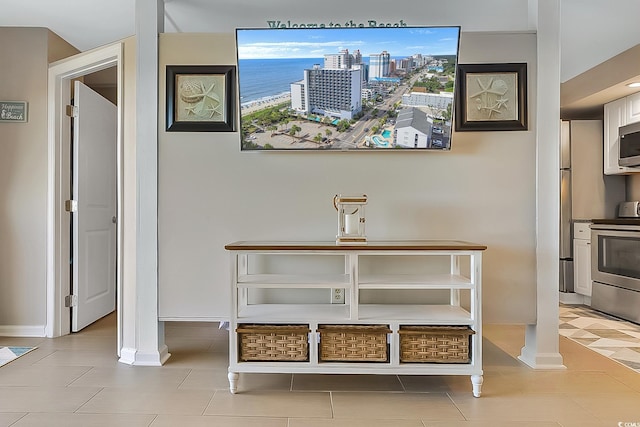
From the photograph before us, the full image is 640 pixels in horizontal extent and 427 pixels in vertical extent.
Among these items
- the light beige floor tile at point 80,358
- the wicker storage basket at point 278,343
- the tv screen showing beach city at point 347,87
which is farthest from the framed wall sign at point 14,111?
the wicker storage basket at point 278,343

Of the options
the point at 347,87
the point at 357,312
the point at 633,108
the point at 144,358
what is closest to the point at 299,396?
the point at 357,312

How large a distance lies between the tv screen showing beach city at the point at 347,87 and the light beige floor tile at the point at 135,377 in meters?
1.39

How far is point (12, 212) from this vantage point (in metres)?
3.54

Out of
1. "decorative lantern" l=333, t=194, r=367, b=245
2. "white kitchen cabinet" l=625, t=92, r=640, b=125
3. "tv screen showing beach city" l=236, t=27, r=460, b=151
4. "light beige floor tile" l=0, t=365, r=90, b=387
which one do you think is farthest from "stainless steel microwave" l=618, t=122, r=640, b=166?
"light beige floor tile" l=0, t=365, r=90, b=387

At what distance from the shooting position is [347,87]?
2.62 meters

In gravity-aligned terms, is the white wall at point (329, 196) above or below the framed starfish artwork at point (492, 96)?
below

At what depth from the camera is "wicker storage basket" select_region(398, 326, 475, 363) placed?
235 cm

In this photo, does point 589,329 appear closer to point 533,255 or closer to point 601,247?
point 601,247

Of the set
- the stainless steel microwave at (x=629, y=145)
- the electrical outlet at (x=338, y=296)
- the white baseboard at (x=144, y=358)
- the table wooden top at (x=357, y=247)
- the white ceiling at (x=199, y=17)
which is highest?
the white ceiling at (x=199, y=17)

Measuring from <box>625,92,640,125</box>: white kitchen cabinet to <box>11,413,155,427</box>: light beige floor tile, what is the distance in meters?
4.76

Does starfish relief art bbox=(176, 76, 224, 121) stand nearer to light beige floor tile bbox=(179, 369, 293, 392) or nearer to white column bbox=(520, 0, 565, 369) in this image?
light beige floor tile bbox=(179, 369, 293, 392)

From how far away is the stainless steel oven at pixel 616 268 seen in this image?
3.99 meters

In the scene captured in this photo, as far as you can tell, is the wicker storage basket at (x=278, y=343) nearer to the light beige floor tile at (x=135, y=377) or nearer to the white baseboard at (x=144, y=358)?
the light beige floor tile at (x=135, y=377)

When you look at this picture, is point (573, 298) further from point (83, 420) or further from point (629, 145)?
point (83, 420)
